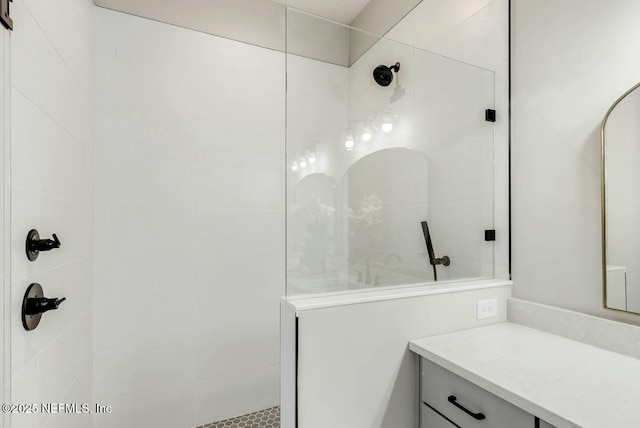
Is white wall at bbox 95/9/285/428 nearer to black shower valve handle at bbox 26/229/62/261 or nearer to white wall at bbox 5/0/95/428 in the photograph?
white wall at bbox 5/0/95/428

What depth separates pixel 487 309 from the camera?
1.50 m

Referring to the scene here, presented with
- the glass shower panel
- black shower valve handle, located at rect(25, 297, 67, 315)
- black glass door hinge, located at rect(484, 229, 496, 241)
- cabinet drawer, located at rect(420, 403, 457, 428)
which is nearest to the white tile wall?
cabinet drawer, located at rect(420, 403, 457, 428)

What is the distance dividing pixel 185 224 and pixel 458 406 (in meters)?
1.71

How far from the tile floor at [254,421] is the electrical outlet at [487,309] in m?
1.44

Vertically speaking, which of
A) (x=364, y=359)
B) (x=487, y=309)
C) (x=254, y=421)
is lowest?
(x=254, y=421)

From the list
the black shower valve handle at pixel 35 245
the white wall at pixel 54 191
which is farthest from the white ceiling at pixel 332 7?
the black shower valve handle at pixel 35 245

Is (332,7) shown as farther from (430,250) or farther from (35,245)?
(35,245)

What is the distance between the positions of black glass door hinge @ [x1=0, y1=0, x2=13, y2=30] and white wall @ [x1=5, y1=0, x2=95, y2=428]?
0.05 m

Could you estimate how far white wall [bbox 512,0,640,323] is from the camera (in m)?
1.25

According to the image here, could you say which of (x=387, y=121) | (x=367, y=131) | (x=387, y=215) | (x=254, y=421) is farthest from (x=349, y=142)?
(x=254, y=421)

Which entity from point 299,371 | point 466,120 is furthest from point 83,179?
point 466,120

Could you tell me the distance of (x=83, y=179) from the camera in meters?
1.65

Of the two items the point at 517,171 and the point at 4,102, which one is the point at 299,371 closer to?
the point at 4,102

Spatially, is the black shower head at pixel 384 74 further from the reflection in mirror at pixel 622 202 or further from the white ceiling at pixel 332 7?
the white ceiling at pixel 332 7
